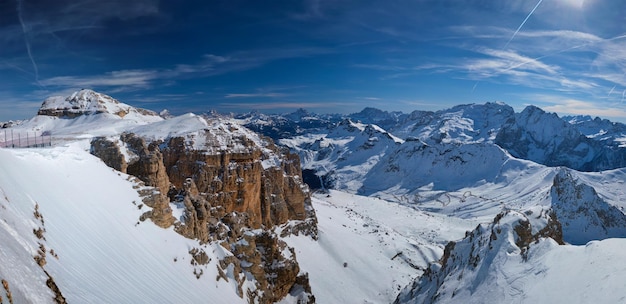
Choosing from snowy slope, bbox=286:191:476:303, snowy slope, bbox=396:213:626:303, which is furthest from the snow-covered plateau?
snowy slope, bbox=286:191:476:303

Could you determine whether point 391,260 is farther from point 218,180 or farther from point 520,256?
point 520,256

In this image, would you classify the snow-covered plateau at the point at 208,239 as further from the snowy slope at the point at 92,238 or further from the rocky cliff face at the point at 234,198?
the rocky cliff face at the point at 234,198

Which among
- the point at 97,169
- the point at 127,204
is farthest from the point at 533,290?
the point at 97,169

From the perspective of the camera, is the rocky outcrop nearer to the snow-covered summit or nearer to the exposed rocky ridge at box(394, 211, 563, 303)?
the exposed rocky ridge at box(394, 211, 563, 303)

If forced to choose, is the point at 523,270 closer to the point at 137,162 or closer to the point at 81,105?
the point at 137,162

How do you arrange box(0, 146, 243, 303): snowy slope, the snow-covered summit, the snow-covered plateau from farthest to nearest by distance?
the snow-covered summit → the snow-covered plateau → box(0, 146, 243, 303): snowy slope

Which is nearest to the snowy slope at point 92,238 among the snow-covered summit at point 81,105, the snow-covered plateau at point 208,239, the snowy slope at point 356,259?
the snow-covered plateau at point 208,239
